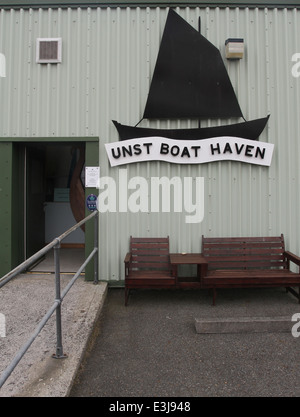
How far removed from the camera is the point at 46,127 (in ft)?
17.4

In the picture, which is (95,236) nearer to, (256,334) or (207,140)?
(207,140)

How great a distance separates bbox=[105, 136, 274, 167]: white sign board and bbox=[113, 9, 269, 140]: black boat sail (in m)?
0.11

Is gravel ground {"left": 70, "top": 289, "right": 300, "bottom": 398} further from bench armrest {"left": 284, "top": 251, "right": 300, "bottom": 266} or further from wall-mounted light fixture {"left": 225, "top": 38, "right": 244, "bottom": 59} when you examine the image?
wall-mounted light fixture {"left": 225, "top": 38, "right": 244, "bottom": 59}

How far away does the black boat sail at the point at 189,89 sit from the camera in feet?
17.3

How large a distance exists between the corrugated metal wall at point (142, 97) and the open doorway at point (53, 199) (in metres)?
0.71

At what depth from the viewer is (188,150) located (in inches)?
206

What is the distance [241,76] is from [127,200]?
2.69 metres

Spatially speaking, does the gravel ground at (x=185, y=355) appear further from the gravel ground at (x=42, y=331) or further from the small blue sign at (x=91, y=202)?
the small blue sign at (x=91, y=202)

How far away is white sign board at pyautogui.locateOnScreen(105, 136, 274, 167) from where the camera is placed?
17.1 feet

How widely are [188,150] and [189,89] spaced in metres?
1.01

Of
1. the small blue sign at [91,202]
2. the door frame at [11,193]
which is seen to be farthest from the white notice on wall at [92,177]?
the small blue sign at [91,202]

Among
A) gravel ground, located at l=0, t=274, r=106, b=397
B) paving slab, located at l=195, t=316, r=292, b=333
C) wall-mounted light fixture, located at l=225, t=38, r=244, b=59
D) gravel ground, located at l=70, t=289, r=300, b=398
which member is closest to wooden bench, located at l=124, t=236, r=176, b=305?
gravel ground, located at l=70, t=289, r=300, b=398

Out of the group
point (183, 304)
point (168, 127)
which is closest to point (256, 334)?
point (183, 304)

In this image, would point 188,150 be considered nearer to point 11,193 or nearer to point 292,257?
point 292,257
